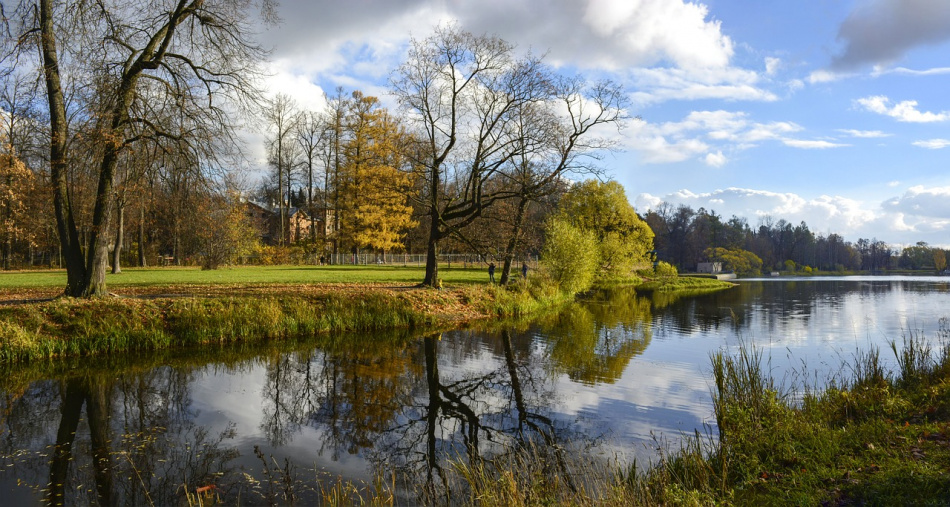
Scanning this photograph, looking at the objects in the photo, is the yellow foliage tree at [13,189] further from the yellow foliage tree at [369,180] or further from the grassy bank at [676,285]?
the grassy bank at [676,285]

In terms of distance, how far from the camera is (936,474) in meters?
4.99

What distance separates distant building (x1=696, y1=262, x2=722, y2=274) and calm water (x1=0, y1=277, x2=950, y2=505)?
7385cm

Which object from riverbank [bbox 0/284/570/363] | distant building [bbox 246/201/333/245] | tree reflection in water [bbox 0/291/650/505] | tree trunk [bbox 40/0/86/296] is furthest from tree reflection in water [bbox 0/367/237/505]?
distant building [bbox 246/201/333/245]

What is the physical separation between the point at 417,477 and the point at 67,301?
1253 cm

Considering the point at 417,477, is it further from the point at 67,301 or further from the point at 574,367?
the point at 67,301

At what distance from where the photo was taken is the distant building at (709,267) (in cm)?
8625

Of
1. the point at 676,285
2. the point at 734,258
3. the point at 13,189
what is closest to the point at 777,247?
the point at 734,258

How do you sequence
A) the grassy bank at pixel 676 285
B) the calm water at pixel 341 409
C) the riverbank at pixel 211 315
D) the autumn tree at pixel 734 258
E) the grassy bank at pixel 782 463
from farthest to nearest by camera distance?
the autumn tree at pixel 734 258 < the grassy bank at pixel 676 285 < the riverbank at pixel 211 315 < the calm water at pixel 341 409 < the grassy bank at pixel 782 463

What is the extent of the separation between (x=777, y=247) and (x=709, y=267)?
44.7 metres

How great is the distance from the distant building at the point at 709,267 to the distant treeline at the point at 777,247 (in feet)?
8.06

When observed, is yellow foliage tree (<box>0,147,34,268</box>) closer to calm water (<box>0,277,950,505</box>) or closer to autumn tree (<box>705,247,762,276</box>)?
calm water (<box>0,277,950,505</box>)

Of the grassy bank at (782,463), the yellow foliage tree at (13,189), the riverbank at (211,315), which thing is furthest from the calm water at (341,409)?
the yellow foliage tree at (13,189)

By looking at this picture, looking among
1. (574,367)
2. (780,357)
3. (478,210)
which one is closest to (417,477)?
(574,367)

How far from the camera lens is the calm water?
262 inches
